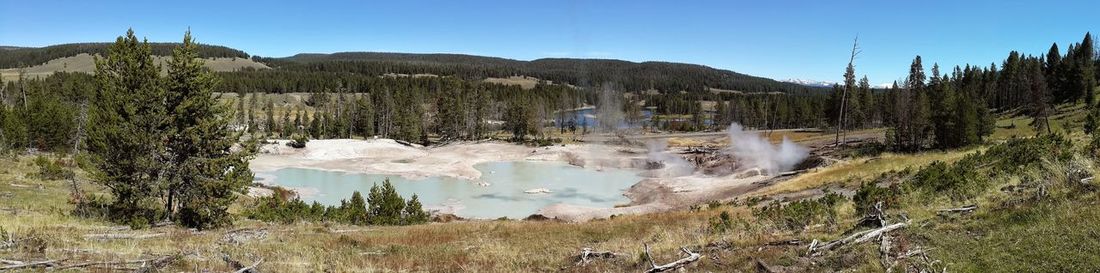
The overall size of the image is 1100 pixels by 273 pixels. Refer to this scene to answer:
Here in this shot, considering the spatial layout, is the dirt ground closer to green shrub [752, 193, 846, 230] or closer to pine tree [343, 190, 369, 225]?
pine tree [343, 190, 369, 225]

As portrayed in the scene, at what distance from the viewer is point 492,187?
201ft

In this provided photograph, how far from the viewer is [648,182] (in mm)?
59812

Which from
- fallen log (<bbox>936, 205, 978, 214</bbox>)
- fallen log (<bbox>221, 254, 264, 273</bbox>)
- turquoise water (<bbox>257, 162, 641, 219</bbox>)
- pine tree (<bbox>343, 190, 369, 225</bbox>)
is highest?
fallen log (<bbox>936, 205, 978, 214</bbox>)

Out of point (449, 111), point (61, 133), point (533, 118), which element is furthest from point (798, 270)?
point (533, 118)

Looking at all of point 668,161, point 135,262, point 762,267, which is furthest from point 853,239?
point 668,161

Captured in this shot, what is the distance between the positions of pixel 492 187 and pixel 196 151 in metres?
37.5

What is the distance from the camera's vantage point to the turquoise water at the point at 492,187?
50344 millimetres

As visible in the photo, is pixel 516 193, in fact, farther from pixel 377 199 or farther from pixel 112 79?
pixel 112 79

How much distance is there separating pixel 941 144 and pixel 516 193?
45.7m

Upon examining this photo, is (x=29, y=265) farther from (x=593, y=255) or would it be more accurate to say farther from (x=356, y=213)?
(x=356, y=213)

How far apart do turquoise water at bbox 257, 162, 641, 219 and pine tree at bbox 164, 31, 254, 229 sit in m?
21.3

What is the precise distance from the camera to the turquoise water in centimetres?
5034

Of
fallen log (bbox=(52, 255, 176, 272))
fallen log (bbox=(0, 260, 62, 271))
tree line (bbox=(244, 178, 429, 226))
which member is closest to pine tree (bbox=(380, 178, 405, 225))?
tree line (bbox=(244, 178, 429, 226))

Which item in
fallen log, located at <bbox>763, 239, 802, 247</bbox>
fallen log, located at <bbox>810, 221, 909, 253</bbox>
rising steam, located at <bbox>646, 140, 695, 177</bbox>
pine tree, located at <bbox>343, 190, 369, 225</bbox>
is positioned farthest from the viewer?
rising steam, located at <bbox>646, 140, 695, 177</bbox>
